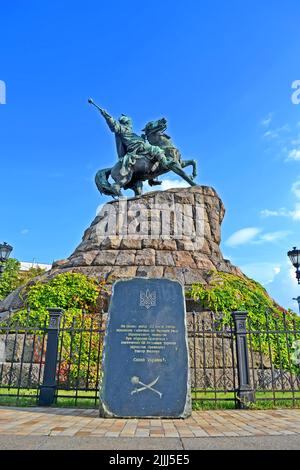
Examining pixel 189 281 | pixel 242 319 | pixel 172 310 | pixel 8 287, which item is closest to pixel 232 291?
pixel 189 281

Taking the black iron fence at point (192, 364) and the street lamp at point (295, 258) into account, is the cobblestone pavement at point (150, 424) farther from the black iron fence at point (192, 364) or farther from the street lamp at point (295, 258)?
the street lamp at point (295, 258)

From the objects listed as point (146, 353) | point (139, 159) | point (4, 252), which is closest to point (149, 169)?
point (139, 159)

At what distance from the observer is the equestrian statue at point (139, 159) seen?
54.7ft

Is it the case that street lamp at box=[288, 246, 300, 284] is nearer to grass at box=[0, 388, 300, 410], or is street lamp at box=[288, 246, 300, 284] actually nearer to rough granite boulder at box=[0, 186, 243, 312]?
rough granite boulder at box=[0, 186, 243, 312]

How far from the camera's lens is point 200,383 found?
8828mm

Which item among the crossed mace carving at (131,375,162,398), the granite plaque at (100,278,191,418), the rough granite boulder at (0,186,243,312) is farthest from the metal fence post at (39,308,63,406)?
the rough granite boulder at (0,186,243,312)

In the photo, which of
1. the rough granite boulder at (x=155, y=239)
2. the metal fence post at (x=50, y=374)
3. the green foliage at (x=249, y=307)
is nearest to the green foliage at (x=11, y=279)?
the rough granite boulder at (x=155, y=239)

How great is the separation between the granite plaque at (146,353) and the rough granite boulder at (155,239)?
19.2 ft

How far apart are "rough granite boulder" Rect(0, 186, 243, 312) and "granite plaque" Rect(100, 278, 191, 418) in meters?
5.87

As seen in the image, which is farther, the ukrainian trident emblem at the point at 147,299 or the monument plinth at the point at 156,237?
the monument plinth at the point at 156,237

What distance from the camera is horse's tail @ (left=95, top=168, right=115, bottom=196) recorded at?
56.1 feet
